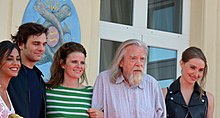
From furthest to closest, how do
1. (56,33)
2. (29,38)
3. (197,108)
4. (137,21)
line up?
1. (137,21)
2. (56,33)
3. (197,108)
4. (29,38)

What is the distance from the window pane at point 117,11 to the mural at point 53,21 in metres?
0.62

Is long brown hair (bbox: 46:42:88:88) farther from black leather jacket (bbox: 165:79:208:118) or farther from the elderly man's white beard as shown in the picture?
black leather jacket (bbox: 165:79:208:118)

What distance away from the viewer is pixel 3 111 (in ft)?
11.4

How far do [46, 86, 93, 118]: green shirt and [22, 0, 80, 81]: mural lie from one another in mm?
1290

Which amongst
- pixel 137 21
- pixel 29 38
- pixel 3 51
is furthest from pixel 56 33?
pixel 3 51

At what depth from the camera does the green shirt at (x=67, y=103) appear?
398 centimetres

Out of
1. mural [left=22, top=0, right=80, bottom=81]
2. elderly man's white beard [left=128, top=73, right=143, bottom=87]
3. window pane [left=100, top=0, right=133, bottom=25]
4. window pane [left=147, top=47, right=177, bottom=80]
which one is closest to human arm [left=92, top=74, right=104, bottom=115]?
elderly man's white beard [left=128, top=73, right=143, bottom=87]

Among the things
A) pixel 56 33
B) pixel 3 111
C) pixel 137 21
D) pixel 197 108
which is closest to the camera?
pixel 3 111

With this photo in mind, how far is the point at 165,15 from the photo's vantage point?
681 centimetres

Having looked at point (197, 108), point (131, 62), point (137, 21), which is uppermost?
point (137, 21)

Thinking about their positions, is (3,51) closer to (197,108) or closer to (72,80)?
(72,80)

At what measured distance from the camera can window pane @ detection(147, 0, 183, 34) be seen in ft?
21.8

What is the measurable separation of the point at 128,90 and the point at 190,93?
67cm

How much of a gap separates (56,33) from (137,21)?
4.00ft
